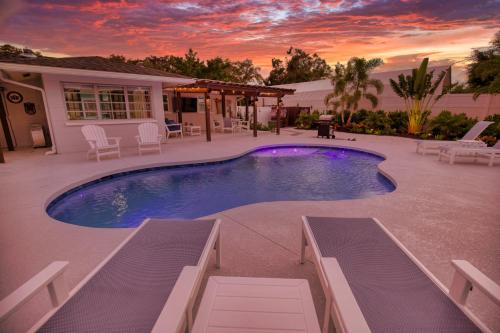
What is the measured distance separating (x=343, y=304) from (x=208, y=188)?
16.8 ft

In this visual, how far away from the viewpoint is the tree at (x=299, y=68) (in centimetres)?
3878

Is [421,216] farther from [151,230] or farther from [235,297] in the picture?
[151,230]

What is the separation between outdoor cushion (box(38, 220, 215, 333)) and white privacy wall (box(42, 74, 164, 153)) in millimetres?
8557

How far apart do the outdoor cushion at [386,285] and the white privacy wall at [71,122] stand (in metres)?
9.76

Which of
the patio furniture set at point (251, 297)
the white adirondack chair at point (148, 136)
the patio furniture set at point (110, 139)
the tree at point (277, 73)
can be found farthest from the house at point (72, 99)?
the tree at point (277, 73)

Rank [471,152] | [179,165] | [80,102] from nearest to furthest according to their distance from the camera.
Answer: [471,152] → [179,165] → [80,102]

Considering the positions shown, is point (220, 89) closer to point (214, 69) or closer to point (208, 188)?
point (208, 188)

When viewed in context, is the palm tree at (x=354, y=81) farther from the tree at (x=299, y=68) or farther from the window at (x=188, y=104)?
the tree at (x=299, y=68)

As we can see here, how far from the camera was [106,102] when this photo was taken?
9.64 m

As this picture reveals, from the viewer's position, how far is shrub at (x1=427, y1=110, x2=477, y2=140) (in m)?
10.6

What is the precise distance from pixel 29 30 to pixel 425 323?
261 cm

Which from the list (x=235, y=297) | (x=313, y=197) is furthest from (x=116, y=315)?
(x=313, y=197)

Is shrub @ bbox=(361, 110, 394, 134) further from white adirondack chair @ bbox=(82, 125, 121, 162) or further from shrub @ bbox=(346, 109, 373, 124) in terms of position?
white adirondack chair @ bbox=(82, 125, 121, 162)

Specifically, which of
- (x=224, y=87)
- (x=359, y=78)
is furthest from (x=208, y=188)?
(x=359, y=78)
